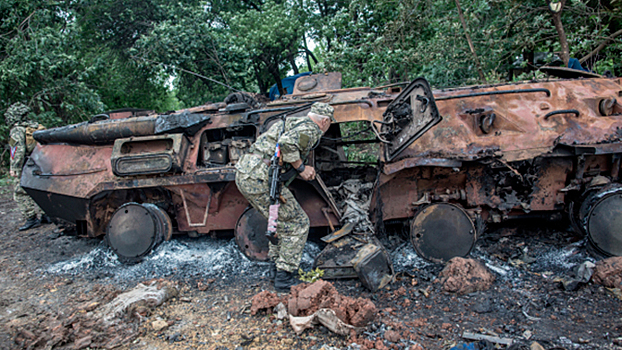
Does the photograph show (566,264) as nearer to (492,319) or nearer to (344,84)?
(492,319)

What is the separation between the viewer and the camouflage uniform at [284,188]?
3994mm

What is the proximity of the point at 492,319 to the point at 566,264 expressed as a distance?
1479 mm

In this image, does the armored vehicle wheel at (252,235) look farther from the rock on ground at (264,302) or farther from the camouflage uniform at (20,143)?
the camouflage uniform at (20,143)

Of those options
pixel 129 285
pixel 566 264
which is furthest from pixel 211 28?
pixel 566 264

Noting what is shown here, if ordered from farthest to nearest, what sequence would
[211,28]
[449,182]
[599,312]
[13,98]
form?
[13,98] < [211,28] < [449,182] < [599,312]

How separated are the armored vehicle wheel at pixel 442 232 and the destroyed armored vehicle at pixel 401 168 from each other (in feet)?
0.04

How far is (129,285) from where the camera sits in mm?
4652

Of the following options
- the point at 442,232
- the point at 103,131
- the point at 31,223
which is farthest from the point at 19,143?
the point at 442,232

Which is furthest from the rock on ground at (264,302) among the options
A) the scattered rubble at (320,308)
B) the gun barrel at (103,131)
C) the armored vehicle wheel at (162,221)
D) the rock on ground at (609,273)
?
the rock on ground at (609,273)

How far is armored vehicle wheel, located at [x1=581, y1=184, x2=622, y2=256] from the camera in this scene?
13.1 ft

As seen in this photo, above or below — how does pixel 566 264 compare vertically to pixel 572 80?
below

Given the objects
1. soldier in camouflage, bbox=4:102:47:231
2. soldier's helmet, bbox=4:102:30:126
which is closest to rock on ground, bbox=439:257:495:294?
soldier in camouflage, bbox=4:102:47:231

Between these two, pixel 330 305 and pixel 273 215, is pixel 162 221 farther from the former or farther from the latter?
pixel 330 305

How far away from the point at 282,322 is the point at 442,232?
204cm
